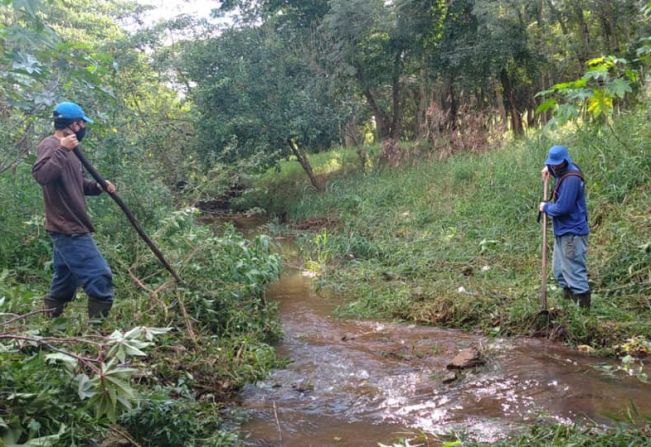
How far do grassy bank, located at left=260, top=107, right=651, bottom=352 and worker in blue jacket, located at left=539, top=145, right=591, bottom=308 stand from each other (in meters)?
0.24

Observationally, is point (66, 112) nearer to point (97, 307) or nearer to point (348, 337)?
point (97, 307)

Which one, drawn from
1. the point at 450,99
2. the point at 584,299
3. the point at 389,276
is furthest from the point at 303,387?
the point at 450,99

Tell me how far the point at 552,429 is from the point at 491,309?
2606mm

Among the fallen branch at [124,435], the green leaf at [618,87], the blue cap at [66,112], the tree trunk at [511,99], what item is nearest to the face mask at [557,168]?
the green leaf at [618,87]

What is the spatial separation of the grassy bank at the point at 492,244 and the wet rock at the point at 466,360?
0.91 meters

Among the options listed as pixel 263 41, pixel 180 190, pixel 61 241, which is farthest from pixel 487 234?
pixel 263 41

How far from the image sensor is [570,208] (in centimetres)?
543

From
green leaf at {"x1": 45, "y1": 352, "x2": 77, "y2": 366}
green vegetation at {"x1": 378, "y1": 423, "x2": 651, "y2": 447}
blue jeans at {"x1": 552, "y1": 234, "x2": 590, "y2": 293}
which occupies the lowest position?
green vegetation at {"x1": 378, "y1": 423, "x2": 651, "y2": 447}

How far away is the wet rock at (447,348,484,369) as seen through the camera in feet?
15.2

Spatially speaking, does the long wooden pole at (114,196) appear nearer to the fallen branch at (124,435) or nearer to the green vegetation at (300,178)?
the green vegetation at (300,178)

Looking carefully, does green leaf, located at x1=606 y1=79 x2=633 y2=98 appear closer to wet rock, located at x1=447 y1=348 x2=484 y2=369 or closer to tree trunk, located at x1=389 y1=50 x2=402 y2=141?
wet rock, located at x1=447 y1=348 x2=484 y2=369

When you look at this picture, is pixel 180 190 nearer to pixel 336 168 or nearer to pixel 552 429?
pixel 552 429

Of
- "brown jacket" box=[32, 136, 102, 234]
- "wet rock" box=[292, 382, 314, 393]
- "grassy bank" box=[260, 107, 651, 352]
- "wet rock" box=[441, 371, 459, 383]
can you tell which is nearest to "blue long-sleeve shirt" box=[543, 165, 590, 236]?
"grassy bank" box=[260, 107, 651, 352]

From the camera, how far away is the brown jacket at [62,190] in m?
4.11
